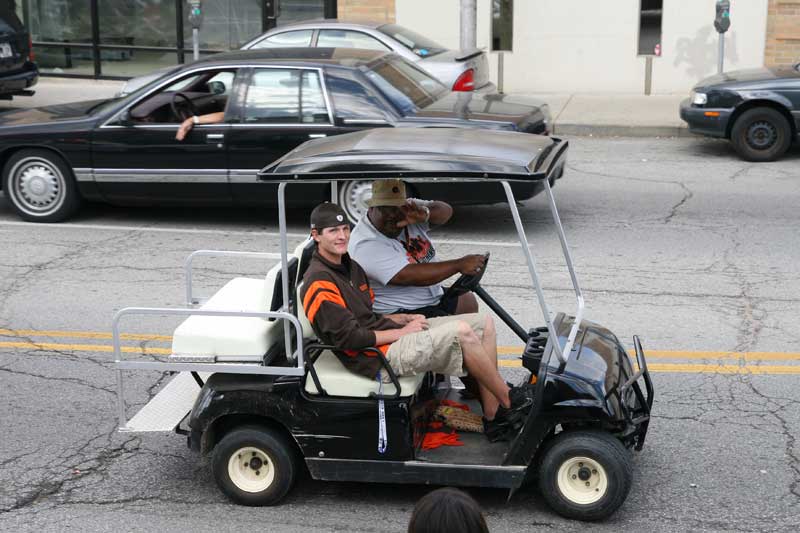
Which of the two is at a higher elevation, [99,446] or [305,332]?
[305,332]

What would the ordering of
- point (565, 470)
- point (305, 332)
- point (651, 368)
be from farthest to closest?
point (651, 368) < point (305, 332) < point (565, 470)

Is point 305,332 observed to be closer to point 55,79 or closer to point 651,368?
point 651,368

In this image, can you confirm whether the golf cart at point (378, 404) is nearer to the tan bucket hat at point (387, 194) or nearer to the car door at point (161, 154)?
the tan bucket hat at point (387, 194)

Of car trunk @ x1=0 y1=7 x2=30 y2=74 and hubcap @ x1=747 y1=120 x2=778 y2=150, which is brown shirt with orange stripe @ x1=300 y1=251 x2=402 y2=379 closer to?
hubcap @ x1=747 y1=120 x2=778 y2=150

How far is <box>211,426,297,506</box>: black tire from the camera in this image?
5098 millimetres

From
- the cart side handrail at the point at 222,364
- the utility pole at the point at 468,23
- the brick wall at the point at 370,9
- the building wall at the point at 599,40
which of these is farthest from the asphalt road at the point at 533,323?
the brick wall at the point at 370,9

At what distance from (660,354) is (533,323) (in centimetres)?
100

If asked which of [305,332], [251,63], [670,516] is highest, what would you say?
[251,63]

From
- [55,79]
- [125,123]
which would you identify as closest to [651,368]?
[125,123]

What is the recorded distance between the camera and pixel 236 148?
10305 mm

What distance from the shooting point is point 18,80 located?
52.7 ft

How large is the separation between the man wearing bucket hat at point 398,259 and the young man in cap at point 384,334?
0.22 m

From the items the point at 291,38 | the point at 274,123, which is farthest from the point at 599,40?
the point at 274,123

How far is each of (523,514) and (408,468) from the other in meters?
0.56
